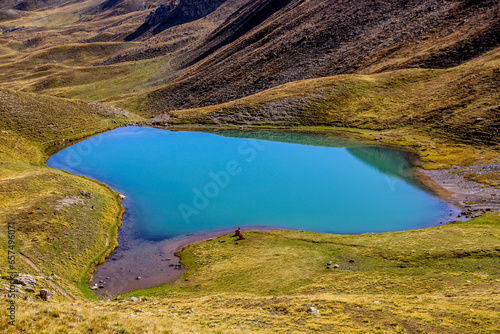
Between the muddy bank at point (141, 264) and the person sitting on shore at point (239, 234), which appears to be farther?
Result: the person sitting on shore at point (239, 234)

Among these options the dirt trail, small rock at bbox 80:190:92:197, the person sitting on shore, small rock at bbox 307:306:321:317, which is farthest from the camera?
small rock at bbox 80:190:92:197

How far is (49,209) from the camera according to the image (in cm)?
4331

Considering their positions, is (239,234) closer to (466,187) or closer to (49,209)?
(49,209)

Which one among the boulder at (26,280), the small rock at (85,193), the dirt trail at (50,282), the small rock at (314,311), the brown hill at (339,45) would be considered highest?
the brown hill at (339,45)

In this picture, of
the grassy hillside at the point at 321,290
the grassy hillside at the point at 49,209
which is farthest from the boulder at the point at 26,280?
the grassy hillside at the point at 321,290

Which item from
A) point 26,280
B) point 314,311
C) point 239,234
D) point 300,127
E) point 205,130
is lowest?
point 239,234

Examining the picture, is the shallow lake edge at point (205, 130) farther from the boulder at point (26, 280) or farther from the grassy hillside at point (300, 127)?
the boulder at point (26, 280)

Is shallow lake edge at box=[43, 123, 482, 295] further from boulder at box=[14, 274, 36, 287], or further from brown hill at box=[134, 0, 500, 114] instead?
brown hill at box=[134, 0, 500, 114]

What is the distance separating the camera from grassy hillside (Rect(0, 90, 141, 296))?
36156 mm

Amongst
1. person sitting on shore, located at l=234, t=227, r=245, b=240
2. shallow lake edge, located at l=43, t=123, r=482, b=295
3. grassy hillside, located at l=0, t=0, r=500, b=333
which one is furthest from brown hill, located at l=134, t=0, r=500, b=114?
person sitting on shore, located at l=234, t=227, r=245, b=240

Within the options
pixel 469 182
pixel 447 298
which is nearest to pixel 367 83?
pixel 469 182

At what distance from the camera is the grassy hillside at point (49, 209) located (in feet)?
119

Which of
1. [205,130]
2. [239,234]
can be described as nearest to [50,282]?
[239,234]

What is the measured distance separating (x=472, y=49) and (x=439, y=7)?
27.5m
